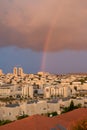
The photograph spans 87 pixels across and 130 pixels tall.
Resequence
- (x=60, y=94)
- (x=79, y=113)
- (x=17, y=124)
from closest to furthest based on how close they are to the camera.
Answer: (x=17, y=124) → (x=79, y=113) → (x=60, y=94)

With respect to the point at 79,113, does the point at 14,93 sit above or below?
above

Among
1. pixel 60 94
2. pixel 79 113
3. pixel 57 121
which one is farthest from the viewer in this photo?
pixel 60 94

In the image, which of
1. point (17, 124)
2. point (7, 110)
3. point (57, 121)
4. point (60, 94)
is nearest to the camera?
point (17, 124)

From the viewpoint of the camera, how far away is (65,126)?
14367 millimetres

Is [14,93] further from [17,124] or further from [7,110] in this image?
[17,124]

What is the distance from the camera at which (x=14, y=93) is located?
5544 centimetres

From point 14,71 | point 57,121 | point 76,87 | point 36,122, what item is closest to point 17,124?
point 36,122

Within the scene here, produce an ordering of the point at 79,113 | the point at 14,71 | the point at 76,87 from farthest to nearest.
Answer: the point at 14,71 < the point at 76,87 < the point at 79,113

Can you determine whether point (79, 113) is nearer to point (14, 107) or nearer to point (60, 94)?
point (14, 107)

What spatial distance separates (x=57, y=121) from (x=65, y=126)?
0.64m

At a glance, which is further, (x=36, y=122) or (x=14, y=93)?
(x=14, y=93)

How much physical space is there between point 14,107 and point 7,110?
0.64 meters

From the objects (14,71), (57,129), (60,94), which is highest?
(14,71)

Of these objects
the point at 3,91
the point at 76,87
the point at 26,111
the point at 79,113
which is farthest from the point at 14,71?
the point at 79,113
